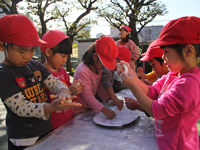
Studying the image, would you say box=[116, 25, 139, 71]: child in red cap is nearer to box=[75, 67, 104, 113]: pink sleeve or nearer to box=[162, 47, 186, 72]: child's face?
box=[75, 67, 104, 113]: pink sleeve

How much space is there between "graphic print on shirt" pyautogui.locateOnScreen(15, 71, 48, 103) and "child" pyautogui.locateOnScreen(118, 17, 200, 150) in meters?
0.56

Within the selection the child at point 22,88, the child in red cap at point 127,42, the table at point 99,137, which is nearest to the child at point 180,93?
the table at point 99,137

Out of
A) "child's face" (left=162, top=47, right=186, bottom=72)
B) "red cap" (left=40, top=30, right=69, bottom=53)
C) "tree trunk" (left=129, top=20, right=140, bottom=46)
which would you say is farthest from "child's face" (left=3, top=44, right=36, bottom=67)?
"tree trunk" (left=129, top=20, right=140, bottom=46)

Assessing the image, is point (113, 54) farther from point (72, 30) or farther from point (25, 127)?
point (72, 30)

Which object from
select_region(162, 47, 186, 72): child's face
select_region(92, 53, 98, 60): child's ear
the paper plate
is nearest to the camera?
select_region(162, 47, 186, 72): child's face

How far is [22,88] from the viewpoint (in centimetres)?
92

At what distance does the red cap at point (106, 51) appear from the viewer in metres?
1.50

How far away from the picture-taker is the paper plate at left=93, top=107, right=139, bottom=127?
4.00 ft

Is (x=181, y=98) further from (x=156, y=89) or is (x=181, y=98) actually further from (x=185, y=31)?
(x=156, y=89)

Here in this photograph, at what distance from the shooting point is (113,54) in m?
1.53

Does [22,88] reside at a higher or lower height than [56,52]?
lower

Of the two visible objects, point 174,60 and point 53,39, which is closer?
point 174,60

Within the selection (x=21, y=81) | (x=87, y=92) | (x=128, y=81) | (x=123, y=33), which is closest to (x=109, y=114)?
(x=87, y=92)

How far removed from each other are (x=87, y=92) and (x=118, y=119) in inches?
15.0
